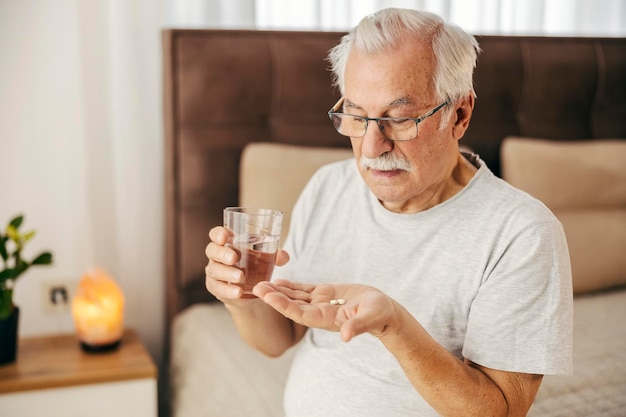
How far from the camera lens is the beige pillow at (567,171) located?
221 centimetres

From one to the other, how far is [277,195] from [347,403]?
0.84m

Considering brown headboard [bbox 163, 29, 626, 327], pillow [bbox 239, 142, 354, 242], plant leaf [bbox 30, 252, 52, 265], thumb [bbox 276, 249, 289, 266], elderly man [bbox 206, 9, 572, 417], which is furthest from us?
brown headboard [bbox 163, 29, 626, 327]

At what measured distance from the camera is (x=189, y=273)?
2.15m

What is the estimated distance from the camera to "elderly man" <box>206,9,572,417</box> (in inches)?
42.1

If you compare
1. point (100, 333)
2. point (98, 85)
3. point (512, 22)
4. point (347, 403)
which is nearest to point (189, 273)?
point (100, 333)

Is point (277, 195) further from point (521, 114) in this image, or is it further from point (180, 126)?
point (521, 114)

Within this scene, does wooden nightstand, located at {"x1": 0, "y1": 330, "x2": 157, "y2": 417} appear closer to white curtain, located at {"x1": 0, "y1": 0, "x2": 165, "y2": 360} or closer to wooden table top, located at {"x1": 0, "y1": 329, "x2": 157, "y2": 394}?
wooden table top, located at {"x1": 0, "y1": 329, "x2": 157, "y2": 394}

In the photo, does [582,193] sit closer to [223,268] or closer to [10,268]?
[223,268]

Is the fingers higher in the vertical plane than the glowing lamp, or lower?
higher

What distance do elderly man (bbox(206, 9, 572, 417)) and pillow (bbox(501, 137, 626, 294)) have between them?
91 cm

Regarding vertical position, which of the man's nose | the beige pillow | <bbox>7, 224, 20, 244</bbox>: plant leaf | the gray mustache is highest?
the man's nose

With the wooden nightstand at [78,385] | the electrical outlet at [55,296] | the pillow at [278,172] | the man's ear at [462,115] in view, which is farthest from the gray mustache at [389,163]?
the electrical outlet at [55,296]

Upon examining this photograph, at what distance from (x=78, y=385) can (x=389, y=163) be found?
105 centimetres

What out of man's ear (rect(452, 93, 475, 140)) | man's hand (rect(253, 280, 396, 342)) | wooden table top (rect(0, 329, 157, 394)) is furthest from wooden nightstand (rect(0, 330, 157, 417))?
man's ear (rect(452, 93, 475, 140))
